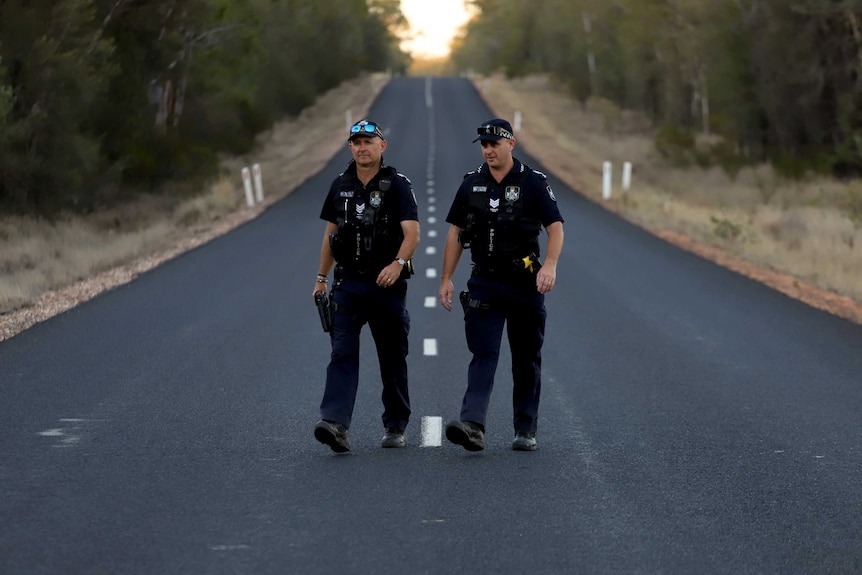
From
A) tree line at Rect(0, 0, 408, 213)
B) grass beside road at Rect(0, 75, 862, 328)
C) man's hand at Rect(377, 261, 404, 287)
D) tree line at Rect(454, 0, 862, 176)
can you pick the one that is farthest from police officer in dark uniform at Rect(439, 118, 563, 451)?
tree line at Rect(454, 0, 862, 176)

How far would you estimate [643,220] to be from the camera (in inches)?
1071

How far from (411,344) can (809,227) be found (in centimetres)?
1570

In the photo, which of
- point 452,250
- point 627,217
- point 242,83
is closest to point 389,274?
point 452,250

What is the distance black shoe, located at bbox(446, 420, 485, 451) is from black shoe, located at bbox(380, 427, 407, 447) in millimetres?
460

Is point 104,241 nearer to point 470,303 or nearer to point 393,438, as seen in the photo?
point 393,438

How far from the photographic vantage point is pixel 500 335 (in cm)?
732

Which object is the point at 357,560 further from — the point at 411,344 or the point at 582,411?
the point at 411,344

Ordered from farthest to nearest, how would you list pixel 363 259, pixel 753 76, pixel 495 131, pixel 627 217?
pixel 753 76, pixel 627 217, pixel 363 259, pixel 495 131

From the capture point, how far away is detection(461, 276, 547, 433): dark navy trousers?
7320mm

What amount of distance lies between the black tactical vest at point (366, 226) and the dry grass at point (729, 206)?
27.9ft

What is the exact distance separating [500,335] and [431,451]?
0.88m

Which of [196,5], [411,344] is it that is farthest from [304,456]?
[196,5]

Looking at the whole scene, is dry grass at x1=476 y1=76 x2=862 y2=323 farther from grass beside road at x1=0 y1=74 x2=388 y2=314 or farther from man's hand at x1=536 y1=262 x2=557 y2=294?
grass beside road at x1=0 y1=74 x2=388 y2=314

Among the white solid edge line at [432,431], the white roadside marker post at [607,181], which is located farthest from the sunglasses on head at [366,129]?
the white roadside marker post at [607,181]
